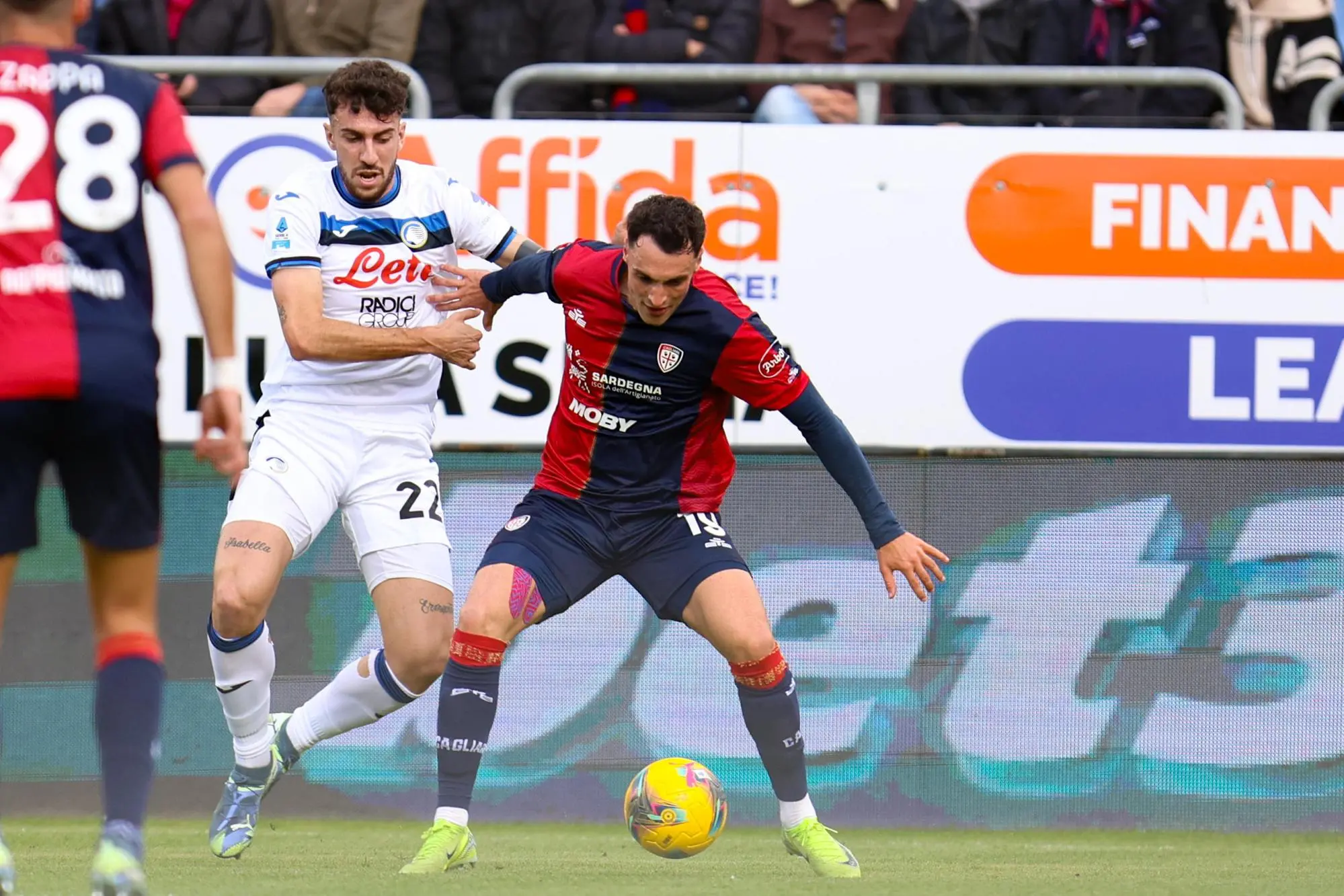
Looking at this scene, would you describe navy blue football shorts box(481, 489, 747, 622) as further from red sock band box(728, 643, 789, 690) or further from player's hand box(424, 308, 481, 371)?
player's hand box(424, 308, 481, 371)

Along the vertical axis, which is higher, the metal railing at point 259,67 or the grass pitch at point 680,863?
the metal railing at point 259,67

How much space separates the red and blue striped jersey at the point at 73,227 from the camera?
366cm

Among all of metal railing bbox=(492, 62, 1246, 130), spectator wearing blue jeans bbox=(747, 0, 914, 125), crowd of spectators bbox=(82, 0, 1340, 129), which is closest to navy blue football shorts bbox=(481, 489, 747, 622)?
metal railing bbox=(492, 62, 1246, 130)

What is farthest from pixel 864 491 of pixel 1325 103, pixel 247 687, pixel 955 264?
pixel 1325 103

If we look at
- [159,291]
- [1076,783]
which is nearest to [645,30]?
[159,291]

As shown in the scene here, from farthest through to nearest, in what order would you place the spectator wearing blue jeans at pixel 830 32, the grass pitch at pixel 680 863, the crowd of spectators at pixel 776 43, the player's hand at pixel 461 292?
the spectator wearing blue jeans at pixel 830 32
the crowd of spectators at pixel 776 43
the player's hand at pixel 461 292
the grass pitch at pixel 680 863

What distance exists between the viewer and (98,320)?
3.71 metres

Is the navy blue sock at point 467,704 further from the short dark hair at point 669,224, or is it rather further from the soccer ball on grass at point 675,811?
the short dark hair at point 669,224

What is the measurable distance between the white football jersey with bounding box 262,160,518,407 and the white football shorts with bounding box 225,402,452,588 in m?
0.08

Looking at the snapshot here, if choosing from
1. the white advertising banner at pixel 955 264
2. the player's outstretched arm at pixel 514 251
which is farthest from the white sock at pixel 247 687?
the white advertising banner at pixel 955 264

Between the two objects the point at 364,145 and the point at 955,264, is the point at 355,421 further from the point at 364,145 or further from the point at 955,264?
the point at 955,264

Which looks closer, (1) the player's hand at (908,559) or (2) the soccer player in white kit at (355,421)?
(1) the player's hand at (908,559)

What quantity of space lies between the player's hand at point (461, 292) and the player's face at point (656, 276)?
0.58m

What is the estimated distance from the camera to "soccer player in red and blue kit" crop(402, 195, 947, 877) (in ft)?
18.2
